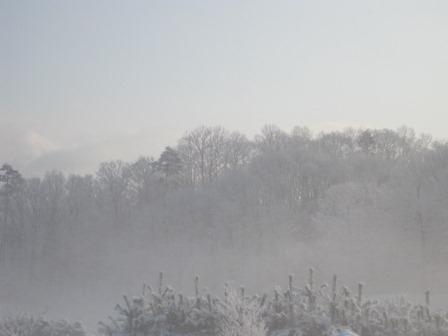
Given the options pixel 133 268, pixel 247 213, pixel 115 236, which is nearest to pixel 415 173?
pixel 247 213

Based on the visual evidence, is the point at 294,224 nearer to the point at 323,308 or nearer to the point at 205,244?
the point at 205,244

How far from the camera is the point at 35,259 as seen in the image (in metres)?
60.7

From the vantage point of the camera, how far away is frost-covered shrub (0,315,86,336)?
16375mm

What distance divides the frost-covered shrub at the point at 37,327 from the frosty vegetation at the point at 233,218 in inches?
850

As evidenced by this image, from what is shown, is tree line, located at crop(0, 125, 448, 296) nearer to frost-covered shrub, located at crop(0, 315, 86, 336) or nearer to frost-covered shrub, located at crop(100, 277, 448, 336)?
frost-covered shrub, located at crop(100, 277, 448, 336)

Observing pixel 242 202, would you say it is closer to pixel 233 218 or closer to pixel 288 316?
pixel 233 218

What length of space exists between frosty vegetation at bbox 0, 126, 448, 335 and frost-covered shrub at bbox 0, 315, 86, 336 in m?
21.6

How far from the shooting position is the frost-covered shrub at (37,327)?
16.4 m

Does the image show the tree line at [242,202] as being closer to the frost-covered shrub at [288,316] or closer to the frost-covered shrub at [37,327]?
the frost-covered shrub at [288,316]

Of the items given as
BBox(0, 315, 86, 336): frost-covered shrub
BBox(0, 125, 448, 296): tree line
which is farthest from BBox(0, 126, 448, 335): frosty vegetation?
BBox(0, 315, 86, 336): frost-covered shrub

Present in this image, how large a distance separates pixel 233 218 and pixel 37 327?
38431 millimetres

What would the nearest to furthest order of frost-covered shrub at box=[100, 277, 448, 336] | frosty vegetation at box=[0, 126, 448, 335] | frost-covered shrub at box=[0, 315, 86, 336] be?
frost-covered shrub at box=[100, 277, 448, 336]
frost-covered shrub at box=[0, 315, 86, 336]
frosty vegetation at box=[0, 126, 448, 335]

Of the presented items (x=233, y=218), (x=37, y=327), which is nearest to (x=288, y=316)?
(x=37, y=327)

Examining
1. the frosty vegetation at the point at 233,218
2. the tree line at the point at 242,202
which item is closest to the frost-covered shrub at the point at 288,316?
the frosty vegetation at the point at 233,218
